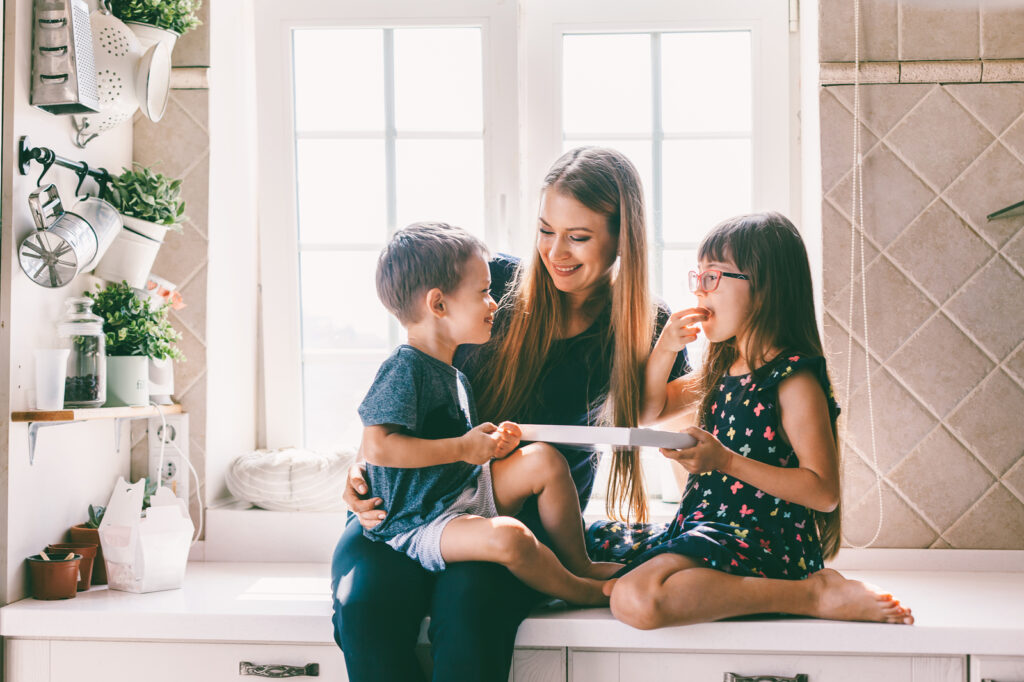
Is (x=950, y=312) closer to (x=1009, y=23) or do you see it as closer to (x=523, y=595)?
(x=1009, y=23)

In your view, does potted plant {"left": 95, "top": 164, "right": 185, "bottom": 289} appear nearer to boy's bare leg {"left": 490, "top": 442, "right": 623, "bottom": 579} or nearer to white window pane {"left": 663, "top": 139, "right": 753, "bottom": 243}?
boy's bare leg {"left": 490, "top": 442, "right": 623, "bottom": 579}

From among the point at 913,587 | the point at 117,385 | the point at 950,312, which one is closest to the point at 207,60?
the point at 117,385

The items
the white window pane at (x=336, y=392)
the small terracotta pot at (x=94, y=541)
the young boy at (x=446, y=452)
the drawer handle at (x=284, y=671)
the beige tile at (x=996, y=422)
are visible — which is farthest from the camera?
the white window pane at (x=336, y=392)

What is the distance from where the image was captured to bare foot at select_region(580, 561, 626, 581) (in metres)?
1.46

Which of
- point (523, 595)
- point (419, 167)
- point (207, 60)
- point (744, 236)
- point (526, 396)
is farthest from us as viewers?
point (419, 167)

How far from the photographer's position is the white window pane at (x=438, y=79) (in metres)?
2.05

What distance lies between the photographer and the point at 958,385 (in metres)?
1.82

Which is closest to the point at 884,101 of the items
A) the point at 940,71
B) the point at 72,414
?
the point at 940,71

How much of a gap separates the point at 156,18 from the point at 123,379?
772 mm

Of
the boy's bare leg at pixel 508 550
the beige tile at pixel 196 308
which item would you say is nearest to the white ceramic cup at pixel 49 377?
the beige tile at pixel 196 308

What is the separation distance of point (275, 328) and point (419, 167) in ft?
1.79

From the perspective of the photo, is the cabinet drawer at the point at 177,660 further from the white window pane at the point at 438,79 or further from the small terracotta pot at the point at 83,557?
the white window pane at the point at 438,79

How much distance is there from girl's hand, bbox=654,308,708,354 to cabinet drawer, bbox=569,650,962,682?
531 mm

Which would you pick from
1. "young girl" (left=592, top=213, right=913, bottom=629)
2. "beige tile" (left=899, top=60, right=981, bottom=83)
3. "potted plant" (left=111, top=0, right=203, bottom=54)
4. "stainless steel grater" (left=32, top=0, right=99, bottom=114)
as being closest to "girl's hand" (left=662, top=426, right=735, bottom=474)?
"young girl" (left=592, top=213, right=913, bottom=629)
